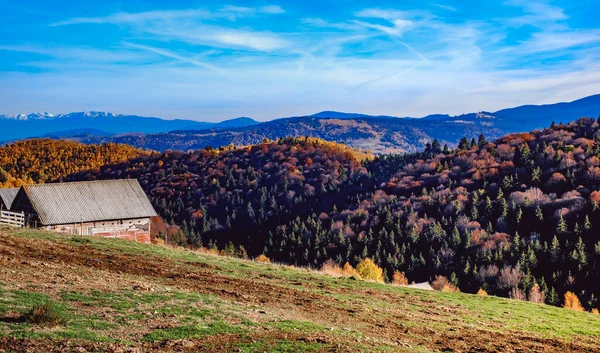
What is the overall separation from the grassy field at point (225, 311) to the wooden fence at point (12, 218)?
38.1 ft

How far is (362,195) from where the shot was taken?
517ft

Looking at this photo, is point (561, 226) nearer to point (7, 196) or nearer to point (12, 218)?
point (7, 196)

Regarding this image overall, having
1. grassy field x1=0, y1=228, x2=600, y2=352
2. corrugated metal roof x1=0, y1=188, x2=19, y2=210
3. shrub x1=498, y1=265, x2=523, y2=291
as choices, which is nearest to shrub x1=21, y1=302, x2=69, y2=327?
grassy field x1=0, y1=228, x2=600, y2=352

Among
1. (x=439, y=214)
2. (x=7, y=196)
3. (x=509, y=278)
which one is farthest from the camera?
(x=439, y=214)

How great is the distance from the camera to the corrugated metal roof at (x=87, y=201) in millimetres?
42875

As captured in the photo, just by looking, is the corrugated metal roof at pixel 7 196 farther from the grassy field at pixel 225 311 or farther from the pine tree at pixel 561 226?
the pine tree at pixel 561 226

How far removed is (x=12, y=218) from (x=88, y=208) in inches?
236

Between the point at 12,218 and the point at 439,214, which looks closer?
the point at 12,218

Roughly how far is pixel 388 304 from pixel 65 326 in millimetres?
14755

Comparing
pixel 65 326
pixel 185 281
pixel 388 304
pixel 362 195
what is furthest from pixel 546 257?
pixel 65 326

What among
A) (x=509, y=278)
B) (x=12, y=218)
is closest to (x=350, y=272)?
(x=12, y=218)

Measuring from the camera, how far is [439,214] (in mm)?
124188

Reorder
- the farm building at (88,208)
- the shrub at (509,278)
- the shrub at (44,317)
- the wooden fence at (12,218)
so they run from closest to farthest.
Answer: the shrub at (44,317) < the wooden fence at (12,218) < the farm building at (88,208) < the shrub at (509,278)

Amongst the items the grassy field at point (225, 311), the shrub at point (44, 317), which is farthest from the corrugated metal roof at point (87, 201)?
the shrub at point (44, 317)
